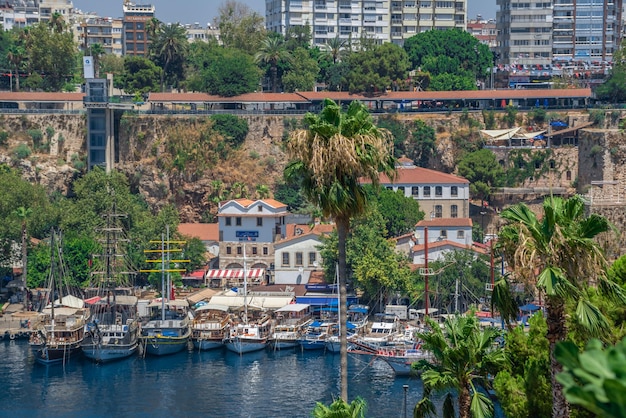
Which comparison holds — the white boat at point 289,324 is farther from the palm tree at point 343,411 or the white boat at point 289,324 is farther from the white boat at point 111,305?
the palm tree at point 343,411

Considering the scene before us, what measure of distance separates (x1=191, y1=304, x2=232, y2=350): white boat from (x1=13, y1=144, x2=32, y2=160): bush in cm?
3490

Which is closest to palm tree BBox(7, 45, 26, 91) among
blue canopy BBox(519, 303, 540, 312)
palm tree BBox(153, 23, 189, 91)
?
palm tree BBox(153, 23, 189, 91)

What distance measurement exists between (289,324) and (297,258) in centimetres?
1167

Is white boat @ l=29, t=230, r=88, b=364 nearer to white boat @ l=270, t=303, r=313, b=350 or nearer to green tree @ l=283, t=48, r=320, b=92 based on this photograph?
white boat @ l=270, t=303, r=313, b=350

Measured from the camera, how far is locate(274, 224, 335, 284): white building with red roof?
9419 cm

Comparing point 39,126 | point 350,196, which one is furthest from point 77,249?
point 350,196

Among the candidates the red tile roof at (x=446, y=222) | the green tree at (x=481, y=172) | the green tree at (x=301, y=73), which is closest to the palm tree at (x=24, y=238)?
the red tile roof at (x=446, y=222)

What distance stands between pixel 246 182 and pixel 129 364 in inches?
1433

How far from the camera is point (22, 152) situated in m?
114

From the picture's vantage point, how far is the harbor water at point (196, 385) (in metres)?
65.2

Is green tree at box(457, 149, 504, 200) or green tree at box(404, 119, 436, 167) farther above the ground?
green tree at box(404, 119, 436, 167)

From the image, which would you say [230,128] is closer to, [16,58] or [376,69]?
[376,69]

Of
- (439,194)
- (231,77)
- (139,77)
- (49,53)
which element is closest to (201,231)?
(439,194)

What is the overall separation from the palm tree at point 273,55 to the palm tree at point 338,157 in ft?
327
